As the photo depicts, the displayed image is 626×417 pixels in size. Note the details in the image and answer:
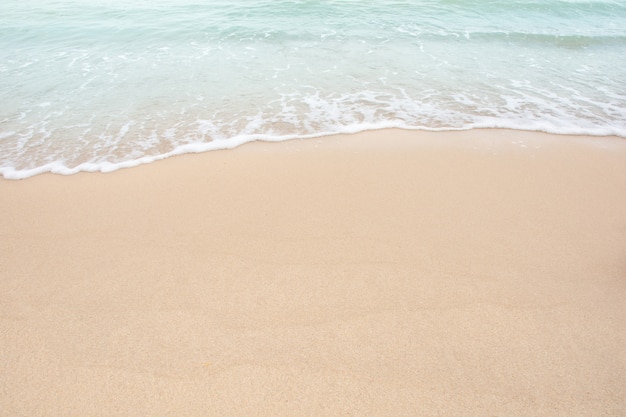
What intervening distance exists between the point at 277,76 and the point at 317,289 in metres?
4.91

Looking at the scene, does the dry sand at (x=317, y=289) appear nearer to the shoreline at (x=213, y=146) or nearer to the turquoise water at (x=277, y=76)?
the shoreline at (x=213, y=146)

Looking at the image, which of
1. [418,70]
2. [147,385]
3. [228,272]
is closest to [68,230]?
[228,272]

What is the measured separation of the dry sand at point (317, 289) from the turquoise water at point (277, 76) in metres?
0.97

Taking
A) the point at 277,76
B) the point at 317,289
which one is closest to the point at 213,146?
the point at 317,289

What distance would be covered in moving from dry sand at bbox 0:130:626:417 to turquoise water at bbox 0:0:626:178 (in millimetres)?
971

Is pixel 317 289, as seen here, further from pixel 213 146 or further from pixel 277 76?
pixel 277 76

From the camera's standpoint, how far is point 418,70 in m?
6.65

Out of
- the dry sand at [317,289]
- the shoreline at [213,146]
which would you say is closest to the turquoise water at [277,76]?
the shoreline at [213,146]

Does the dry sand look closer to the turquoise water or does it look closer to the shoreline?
the shoreline

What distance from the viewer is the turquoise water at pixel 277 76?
4.65m

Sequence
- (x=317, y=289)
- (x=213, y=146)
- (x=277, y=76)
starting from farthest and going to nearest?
(x=277, y=76) → (x=213, y=146) → (x=317, y=289)

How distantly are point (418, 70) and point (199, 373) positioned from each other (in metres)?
6.34

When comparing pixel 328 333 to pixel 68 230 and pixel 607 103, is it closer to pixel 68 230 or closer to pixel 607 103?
pixel 68 230

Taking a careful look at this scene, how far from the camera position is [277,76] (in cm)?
640
